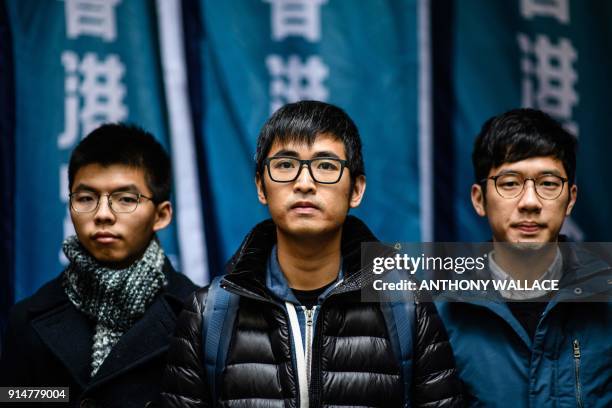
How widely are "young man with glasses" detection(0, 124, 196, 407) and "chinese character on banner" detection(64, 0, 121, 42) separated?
89 centimetres

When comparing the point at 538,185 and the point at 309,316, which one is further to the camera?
the point at 538,185

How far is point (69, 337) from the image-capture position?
120 inches

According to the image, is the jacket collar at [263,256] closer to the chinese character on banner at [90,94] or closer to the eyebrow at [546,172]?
the eyebrow at [546,172]

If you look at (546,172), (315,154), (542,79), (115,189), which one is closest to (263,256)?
(315,154)

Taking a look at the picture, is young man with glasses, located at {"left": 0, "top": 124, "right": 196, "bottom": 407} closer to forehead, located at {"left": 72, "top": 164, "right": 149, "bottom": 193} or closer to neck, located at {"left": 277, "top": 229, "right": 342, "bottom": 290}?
forehead, located at {"left": 72, "top": 164, "right": 149, "bottom": 193}

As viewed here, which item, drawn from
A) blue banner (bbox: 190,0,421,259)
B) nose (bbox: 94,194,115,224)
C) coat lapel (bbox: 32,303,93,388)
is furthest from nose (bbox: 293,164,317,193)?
blue banner (bbox: 190,0,421,259)

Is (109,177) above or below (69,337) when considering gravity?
above

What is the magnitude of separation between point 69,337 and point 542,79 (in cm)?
286

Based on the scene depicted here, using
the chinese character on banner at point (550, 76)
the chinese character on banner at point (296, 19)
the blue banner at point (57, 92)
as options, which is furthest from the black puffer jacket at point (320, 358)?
the chinese character on banner at point (550, 76)

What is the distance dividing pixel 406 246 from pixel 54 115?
197 cm

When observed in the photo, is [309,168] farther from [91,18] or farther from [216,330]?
[91,18]

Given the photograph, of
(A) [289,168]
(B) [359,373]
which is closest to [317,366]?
(B) [359,373]

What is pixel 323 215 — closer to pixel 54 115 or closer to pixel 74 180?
pixel 74 180

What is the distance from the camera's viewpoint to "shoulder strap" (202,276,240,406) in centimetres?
267
